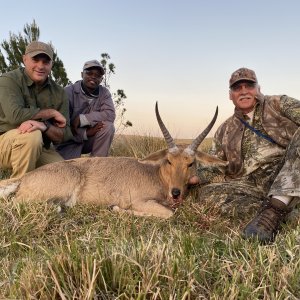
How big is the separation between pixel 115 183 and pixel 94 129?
2.78 meters

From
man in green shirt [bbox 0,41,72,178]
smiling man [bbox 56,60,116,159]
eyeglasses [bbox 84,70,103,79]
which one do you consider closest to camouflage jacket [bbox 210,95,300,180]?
man in green shirt [bbox 0,41,72,178]

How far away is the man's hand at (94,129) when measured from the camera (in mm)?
9055

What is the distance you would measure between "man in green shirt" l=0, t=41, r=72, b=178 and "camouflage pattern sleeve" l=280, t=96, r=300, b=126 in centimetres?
360

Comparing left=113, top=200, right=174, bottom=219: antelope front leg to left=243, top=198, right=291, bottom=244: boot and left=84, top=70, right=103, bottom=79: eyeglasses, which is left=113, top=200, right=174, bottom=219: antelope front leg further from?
left=84, top=70, right=103, bottom=79: eyeglasses

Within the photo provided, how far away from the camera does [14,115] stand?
6.82 m

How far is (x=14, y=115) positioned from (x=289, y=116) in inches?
161

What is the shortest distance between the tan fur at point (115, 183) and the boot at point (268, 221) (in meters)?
1.52

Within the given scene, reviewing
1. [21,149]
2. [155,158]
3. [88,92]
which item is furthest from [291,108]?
[88,92]

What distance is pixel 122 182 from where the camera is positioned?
21.5 feet

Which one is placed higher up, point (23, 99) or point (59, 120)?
point (23, 99)

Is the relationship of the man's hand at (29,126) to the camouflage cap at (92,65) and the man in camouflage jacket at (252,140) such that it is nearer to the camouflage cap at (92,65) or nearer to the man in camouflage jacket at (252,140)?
the camouflage cap at (92,65)

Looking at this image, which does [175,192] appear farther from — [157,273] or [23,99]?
[157,273]

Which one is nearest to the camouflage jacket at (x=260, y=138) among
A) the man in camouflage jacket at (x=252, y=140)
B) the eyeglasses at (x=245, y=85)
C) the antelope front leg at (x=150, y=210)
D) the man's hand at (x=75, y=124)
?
the man in camouflage jacket at (x=252, y=140)

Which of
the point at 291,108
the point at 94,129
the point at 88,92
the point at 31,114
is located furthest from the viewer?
the point at 88,92
